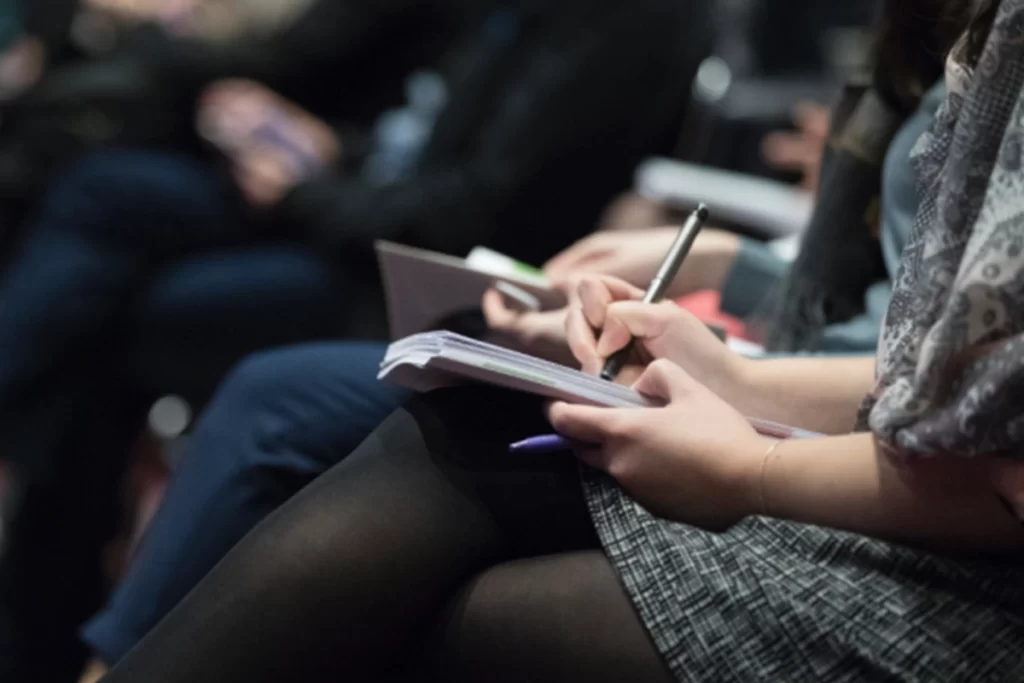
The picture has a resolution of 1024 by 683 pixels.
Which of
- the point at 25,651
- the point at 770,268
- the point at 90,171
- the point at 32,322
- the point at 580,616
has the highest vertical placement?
the point at 770,268

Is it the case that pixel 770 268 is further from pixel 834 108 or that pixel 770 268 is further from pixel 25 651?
pixel 25 651

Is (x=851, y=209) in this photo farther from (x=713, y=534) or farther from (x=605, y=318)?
(x=713, y=534)

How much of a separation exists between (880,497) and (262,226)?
1204mm

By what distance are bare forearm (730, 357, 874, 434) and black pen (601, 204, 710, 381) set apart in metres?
0.08

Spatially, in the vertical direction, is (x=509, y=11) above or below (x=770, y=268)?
above

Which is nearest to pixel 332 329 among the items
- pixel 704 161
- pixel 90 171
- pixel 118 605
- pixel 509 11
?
pixel 90 171

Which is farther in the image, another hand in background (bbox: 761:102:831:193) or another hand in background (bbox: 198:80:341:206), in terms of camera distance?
another hand in background (bbox: 198:80:341:206)

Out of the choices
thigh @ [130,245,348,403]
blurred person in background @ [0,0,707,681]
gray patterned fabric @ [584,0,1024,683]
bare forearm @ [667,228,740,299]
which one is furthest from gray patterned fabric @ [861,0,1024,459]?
thigh @ [130,245,348,403]

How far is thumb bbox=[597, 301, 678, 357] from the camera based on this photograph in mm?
730

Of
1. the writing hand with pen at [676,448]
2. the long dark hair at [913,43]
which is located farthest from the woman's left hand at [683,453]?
the long dark hair at [913,43]

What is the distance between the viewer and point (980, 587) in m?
0.59

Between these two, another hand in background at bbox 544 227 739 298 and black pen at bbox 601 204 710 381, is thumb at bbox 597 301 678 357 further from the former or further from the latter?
another hand in background at bbox 544 227 739 298

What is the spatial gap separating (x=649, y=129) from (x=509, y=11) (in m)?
0.30

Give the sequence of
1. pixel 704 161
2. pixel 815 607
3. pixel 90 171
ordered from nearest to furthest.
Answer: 1. pixel 815 607
2. pixel 90 171
3. pixel 704 161
